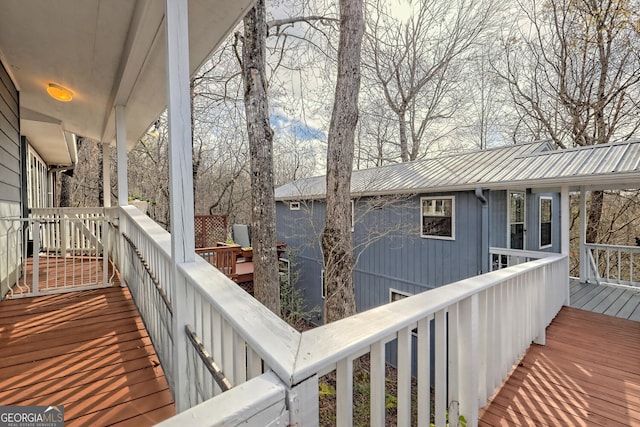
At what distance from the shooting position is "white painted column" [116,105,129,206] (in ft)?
14.0

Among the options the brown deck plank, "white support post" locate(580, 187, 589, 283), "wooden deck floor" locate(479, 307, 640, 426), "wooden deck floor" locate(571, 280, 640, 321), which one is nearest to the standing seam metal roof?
"white support post" locate(580, 187, 589, 283)

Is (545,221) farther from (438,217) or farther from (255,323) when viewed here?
(255,323)

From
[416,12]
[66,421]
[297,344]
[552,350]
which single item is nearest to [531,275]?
[552,350]

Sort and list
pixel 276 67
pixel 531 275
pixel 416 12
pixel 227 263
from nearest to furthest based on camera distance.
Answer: pixel 531 275, pixel 276 67, pixel 227 263, pixel 416 12

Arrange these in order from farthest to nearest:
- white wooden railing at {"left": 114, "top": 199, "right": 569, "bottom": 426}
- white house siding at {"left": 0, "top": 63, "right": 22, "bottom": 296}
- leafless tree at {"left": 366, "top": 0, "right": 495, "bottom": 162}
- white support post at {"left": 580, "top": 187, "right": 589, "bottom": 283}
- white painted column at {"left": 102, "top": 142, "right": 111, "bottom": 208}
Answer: leafless tree at {"left": 366, "top": 0, "right": 495, "bottom": 162}, white painted column at {"left": 102, "top": 142, "right": 111, "bottom": 208}, white support post at {"left": 580, "top": 187, "right": 589, "bottom": 283}, white house siding at {"left": 0, "top": 63, "right": 22, "bottom": 296}, white wooden railing at {"left": 114, "top": 199, "right": 569, "bottom": 426}

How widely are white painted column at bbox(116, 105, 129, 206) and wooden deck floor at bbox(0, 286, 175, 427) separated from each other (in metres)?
1.65

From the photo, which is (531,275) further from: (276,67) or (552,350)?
(276,67)

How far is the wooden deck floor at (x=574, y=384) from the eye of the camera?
86.1 inches

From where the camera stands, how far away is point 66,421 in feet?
6.12

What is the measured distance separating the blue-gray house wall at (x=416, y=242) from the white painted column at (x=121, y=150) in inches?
142

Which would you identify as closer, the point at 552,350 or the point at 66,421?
the point at 66,421

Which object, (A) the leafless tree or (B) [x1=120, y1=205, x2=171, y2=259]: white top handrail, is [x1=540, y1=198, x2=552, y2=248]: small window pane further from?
(B) [x1=120, y1=205, x2=171, y2=259]: white top handrail

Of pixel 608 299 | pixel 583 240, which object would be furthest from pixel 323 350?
pixel 583 240

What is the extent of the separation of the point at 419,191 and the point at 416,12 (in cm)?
727
